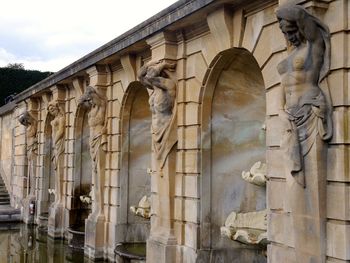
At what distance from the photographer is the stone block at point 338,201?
4320 mm

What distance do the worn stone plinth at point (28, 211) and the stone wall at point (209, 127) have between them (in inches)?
200

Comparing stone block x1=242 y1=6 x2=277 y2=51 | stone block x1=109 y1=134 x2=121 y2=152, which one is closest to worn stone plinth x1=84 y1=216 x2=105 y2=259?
stone block x1=109 y1=134 x2=121 y2=152

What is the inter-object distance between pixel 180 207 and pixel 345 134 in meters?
3.25

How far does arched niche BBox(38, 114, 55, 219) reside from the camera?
14.3m

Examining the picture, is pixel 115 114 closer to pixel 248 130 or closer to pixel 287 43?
pixel 248 130

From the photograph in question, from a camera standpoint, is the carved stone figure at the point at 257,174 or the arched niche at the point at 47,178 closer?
the carved stone figure at the point at 257,174

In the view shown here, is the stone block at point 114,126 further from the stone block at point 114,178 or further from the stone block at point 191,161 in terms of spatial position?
the stone block at point 191,161

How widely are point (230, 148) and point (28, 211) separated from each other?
9.62 meters

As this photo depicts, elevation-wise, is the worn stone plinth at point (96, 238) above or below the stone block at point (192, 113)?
below

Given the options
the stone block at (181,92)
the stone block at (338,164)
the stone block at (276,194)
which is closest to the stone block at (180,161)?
the stone block at (181,92)

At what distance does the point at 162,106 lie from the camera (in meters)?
7.19

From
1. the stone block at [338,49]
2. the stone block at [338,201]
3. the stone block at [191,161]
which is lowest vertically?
the stone block at [338,201]

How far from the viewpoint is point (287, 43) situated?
5.04 metres

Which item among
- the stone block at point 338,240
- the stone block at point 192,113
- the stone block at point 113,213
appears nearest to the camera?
the stone block at point 338,240
